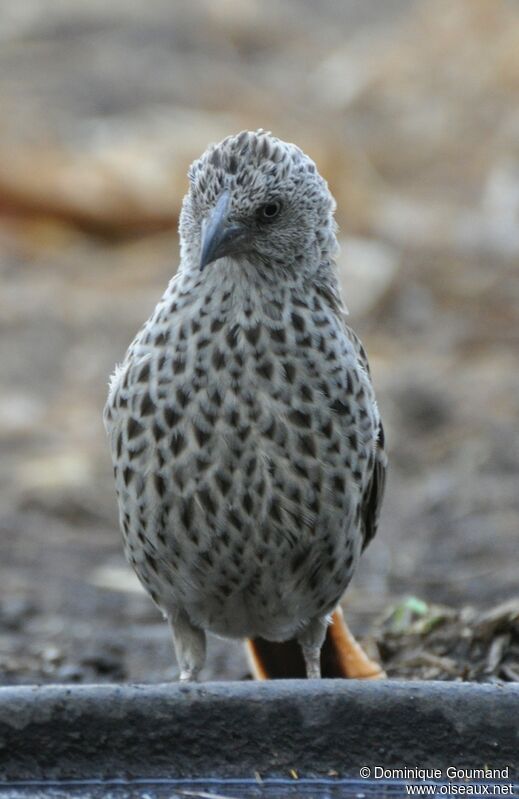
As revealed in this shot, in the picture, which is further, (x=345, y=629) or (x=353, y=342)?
(x=345, y=629)

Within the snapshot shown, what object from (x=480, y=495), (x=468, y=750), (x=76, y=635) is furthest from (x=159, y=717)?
(x=480, y=495)

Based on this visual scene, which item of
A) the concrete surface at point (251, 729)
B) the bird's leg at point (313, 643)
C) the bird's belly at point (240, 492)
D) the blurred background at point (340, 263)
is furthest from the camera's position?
the blurred background at point (340, 263)

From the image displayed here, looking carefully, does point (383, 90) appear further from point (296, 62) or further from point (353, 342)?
point (353, 342)

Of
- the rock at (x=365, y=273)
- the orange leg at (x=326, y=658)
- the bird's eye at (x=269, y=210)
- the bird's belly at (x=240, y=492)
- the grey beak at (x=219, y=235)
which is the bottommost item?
the orange leg at (x=326, y=658)

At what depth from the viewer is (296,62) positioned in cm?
1777

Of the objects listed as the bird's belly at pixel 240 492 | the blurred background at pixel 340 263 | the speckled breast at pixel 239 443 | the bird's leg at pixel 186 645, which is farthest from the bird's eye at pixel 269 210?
the blurred background at pixel 340 263

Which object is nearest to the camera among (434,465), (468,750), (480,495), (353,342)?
(468,750)

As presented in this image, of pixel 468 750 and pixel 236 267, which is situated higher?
pixel 236 267

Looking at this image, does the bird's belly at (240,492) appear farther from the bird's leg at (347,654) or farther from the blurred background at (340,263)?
the blurred background at (340,263)

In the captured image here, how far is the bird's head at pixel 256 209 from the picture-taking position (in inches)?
162

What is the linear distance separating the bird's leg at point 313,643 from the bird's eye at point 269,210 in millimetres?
1243

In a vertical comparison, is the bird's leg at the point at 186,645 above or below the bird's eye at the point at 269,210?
below

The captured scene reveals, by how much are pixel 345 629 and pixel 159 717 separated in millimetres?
1583

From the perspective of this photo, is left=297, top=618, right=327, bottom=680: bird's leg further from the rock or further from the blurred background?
the rock
